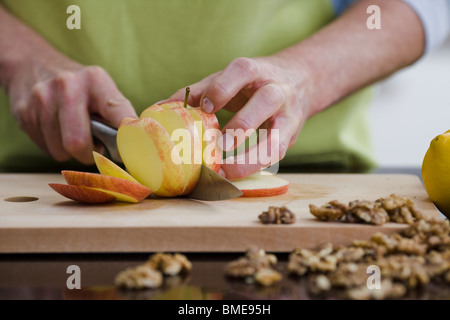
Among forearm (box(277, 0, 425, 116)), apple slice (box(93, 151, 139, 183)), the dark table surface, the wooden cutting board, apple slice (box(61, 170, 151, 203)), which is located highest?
forearm (box(277, 0, 425, 116))

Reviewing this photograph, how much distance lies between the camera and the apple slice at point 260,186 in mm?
1357

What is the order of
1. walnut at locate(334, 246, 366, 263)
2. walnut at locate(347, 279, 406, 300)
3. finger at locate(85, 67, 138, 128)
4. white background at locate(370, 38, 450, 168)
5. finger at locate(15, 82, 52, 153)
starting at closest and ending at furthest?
1. walnut at locate(347, 279, 406, 300)
2. walnut at locate(334, 246, 366, 263)
3. finger at locate(85, 67, 138, 128)
4. finger at locate(15, 82, 52, 153)
5. white background at locate(370, 38, 450, 168)

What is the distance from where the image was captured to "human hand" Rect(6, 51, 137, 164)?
1565 mm

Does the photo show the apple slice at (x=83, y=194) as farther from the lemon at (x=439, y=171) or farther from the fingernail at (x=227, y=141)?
the lemon at (x=439, y=171)

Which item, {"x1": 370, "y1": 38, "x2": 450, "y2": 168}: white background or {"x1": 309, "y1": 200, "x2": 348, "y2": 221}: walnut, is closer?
{"x1": 309, "y1": 200, "x2": 348, "y2": 221}: walnut

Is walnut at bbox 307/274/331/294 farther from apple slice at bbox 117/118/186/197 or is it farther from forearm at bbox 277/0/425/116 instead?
forearm at bbox 277/0/425/116

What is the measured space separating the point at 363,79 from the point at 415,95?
2.91 m

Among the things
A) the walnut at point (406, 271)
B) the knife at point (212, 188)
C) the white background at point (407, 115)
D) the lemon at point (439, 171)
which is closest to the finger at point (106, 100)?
the knife at point (212, 188)

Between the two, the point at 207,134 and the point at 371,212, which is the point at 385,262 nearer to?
the point at 371,212

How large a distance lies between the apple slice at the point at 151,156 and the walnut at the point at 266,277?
0.42 meters

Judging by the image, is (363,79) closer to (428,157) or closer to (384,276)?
(428,157)

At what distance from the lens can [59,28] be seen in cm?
188

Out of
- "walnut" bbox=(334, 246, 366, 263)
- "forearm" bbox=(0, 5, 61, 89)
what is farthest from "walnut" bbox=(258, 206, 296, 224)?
"forearm" bbox=(0, 5, 61, 89)

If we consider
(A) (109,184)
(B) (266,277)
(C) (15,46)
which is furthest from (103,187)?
(C) (15,46)
